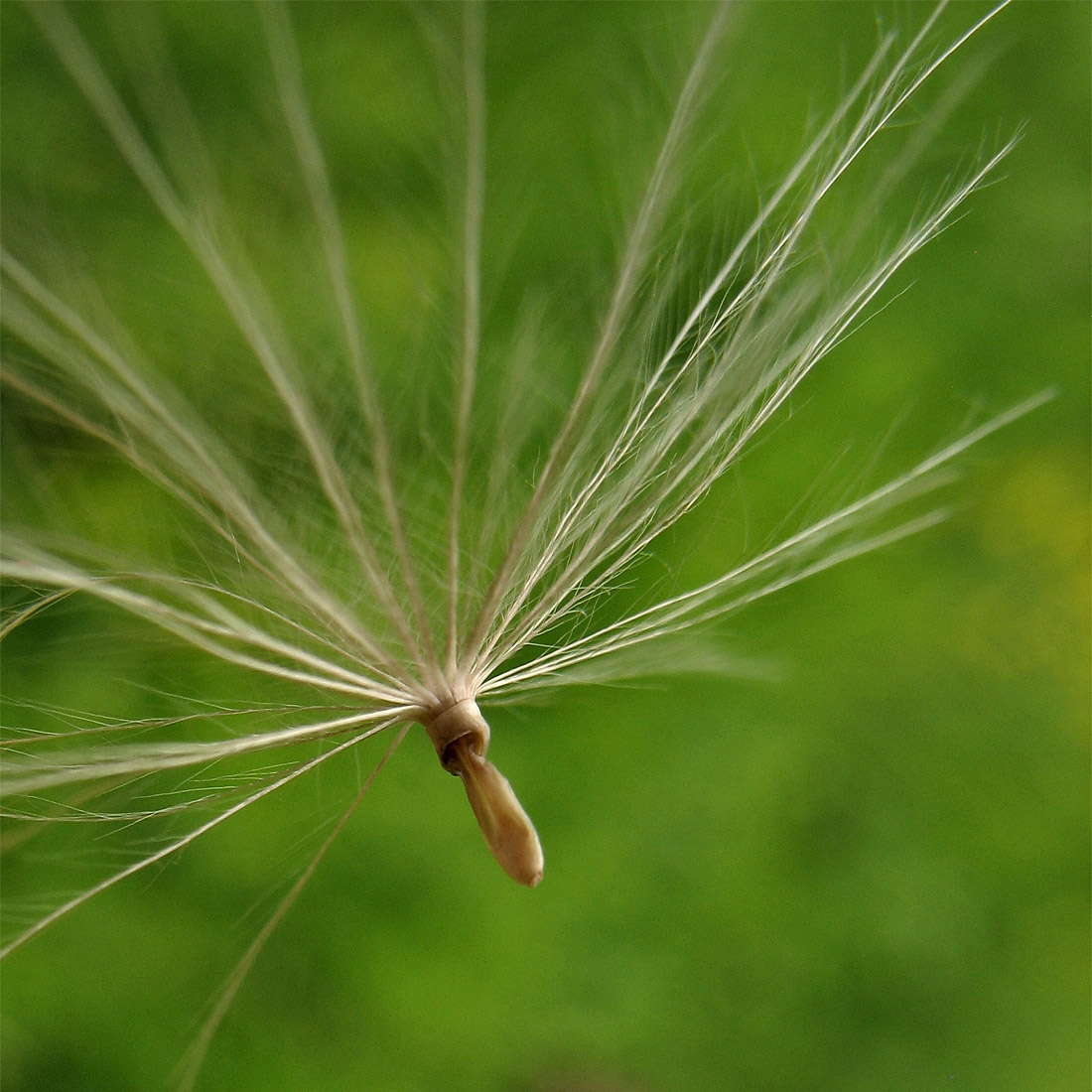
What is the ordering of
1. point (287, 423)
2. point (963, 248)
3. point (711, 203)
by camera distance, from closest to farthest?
point (287, 423) < point (711, 203) < point (963, 248)

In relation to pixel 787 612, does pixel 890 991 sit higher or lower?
lower

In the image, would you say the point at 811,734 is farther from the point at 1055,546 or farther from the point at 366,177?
the point at 366,177

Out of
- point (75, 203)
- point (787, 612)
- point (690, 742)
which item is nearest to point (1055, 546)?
point (787, 612)

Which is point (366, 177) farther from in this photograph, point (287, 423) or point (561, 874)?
point (561, 874)

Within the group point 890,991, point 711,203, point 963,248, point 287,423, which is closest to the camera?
point 287,423

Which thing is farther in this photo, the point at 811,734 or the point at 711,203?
the point at 811,734


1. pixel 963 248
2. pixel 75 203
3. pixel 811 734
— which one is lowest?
pixel 811 734

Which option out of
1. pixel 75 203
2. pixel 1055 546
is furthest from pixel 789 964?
pixel 75 203
